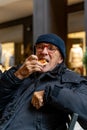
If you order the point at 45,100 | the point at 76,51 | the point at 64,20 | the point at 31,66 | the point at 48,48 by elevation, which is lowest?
the point at 76,51

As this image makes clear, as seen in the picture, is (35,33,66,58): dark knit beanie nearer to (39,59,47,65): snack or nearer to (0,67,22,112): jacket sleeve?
(39,59,47,65): snack

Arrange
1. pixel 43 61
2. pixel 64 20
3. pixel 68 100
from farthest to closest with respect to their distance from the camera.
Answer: pixel 64 20 < pixel 43 61 < pixel 68 100

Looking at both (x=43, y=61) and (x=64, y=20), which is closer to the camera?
(x=43, y=61)

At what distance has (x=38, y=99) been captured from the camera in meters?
2.58

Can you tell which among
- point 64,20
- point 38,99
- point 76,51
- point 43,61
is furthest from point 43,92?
point 64,20

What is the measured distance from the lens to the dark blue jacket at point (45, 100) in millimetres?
2494

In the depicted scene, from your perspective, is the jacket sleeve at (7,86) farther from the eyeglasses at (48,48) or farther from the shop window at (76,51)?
the shop window at (76,51)

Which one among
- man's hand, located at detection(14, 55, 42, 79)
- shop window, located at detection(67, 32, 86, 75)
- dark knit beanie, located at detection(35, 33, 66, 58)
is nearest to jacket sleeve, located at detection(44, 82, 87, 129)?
man's hand, located at detection(14, 55, 42, 79)

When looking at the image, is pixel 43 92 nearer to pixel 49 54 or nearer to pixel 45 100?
pixel 45 100

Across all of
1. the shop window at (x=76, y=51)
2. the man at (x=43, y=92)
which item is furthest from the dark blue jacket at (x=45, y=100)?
the shop window at (x=76, y=51)

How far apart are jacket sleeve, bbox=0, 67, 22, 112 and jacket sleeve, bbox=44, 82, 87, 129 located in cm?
44

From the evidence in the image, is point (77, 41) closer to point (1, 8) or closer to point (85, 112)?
point (1, 8)

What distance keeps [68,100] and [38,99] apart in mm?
212

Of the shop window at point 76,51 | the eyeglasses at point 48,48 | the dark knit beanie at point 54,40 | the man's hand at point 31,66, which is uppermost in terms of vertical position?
the dark knit beanie at point 54,40
